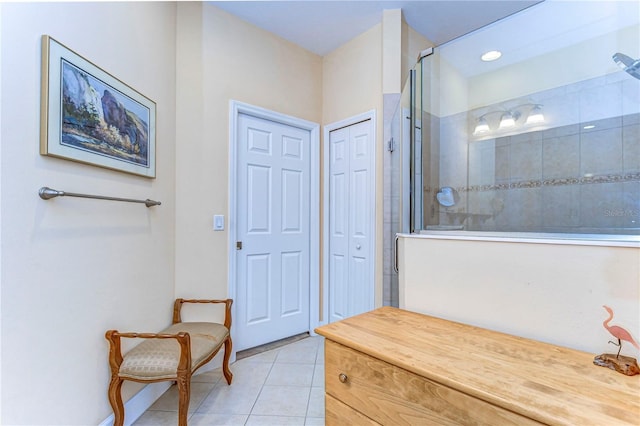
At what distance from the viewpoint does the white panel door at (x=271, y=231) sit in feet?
7.72

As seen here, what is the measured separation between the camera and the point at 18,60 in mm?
1046

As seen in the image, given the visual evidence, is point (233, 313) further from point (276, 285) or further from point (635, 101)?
point (635, 101)

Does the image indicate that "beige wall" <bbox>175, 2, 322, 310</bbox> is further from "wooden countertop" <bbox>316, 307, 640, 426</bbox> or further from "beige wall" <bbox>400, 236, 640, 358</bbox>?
"beige wall" <bbox>400, 236, 640, 358</bbox>

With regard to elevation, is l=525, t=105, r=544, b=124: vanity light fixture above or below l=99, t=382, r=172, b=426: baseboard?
above

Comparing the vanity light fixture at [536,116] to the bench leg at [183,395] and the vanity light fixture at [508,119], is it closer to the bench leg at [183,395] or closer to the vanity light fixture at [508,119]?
the vanity light fixture at [508,119]

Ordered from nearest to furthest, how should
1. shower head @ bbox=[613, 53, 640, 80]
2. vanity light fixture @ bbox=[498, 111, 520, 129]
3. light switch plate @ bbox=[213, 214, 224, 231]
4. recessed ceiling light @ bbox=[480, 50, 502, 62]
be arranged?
shower head @ bbox=[613, 53, 640, 80] < light switch plate @ bbox=[213, 214, 224, 231] < recessed ceiling light @ bbox=[480, 50, 502, 62] < vanity light fixture @ bbox=[498, 111, 520, 129]

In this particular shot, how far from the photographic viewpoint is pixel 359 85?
253cm

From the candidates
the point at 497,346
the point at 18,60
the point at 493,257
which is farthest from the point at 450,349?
the point at 18,60

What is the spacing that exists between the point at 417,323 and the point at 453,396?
478mm

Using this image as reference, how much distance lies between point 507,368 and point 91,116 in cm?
200

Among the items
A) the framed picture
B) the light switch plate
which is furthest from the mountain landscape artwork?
the light switch plate

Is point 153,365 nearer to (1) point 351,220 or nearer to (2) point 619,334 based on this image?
(1) point 351,220

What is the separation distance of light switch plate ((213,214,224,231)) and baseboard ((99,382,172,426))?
3.49 feet

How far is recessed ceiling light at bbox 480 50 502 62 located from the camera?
7.45ft
